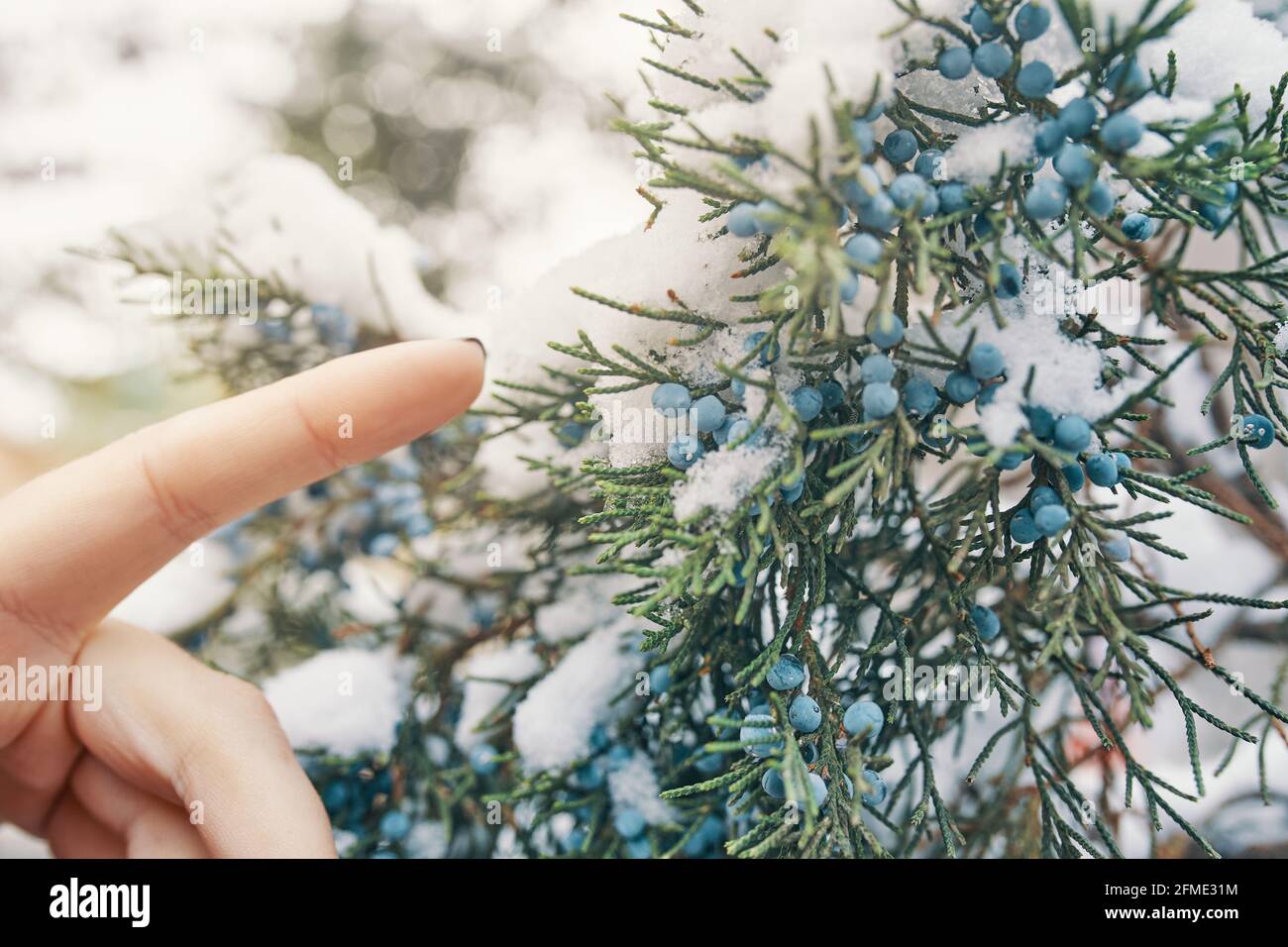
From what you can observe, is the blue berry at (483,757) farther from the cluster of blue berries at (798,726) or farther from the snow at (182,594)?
the snow at (182,594)

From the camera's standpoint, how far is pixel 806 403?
2.59ft

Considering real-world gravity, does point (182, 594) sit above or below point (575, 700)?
above

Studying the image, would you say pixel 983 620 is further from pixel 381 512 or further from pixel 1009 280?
pixel 381 512

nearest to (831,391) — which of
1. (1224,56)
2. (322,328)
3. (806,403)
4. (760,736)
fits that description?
(806,403)

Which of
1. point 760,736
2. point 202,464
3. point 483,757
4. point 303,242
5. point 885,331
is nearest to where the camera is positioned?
point 885,331

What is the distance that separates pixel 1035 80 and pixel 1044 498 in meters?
0.39

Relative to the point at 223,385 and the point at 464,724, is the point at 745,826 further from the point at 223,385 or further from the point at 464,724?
the point at 223,385

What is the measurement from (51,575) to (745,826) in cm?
96

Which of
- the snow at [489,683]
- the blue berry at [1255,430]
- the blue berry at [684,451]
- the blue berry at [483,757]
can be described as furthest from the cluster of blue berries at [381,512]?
the blue berry at [1255,430]

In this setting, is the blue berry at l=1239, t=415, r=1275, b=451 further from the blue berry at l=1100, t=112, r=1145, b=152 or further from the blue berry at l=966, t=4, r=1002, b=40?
the blue berry at l=966, t=4, r=1002, b=40

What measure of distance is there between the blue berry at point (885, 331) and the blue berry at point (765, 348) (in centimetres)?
9

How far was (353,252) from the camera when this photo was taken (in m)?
1.51

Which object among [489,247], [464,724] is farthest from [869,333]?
[489,247]

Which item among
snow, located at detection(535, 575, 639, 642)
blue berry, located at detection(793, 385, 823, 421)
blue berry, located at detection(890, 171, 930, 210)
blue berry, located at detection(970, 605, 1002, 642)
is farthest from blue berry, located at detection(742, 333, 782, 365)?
snow, located at detection(535, 575, 639, 642)
